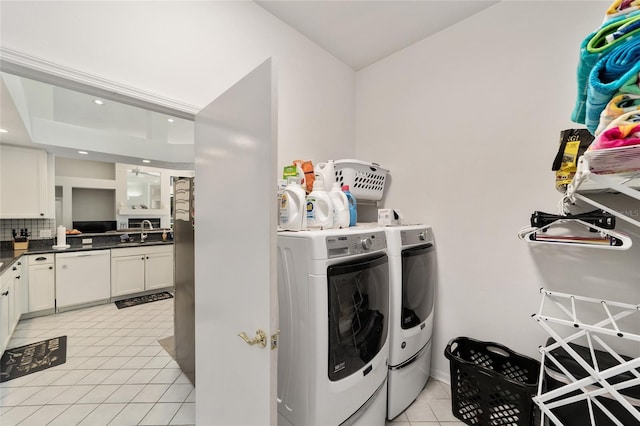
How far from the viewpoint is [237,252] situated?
106cm

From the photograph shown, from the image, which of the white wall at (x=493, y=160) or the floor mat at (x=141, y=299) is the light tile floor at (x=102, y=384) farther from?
the white wall at (x=493, y=160)

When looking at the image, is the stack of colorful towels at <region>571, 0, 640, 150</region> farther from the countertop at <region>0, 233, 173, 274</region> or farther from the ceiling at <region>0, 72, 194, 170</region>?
the countertop at <region>0, 233, 173, 274</region>

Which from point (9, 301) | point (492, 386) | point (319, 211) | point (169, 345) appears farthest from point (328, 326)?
point (9, 301)

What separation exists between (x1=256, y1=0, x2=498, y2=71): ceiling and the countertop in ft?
11.7

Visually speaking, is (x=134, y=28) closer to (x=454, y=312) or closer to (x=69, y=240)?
(x=454, y=312)

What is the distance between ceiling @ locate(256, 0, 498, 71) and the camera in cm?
180

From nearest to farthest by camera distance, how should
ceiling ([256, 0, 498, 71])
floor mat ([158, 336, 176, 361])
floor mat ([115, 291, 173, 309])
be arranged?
ceiling ([256, 0, 498, 71]) → floor mat ([158, 336, 176, 361]) → floor mat ([115, 291, 173, 309])

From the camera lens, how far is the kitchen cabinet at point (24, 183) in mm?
3369

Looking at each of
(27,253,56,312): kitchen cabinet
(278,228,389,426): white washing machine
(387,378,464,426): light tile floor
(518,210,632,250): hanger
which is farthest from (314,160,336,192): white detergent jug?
(27,253,56,312): kitchen cabinet

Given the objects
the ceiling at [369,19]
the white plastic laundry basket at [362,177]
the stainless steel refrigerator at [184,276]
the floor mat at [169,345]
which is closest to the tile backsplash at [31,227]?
the floor mat at [169,345]

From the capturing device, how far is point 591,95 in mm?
710

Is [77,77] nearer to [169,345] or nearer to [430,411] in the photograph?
[169,345]

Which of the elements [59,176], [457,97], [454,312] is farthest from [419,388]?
[59,176]

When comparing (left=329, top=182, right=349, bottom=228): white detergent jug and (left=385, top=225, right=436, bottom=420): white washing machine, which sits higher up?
(left=329, top=182, right=349, bottom=228): white detergent jug
